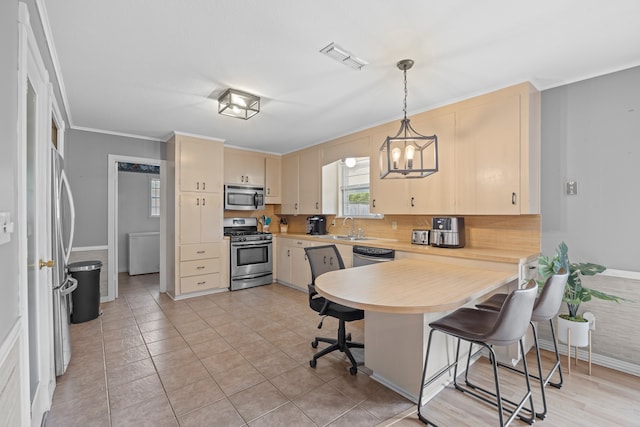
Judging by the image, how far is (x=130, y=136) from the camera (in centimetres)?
437

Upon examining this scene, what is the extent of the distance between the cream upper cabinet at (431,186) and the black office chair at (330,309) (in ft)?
3.88

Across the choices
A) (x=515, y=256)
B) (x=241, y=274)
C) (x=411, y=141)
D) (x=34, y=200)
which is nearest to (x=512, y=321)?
(x=515, y=256)

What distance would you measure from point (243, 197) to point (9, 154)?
12.9 ft

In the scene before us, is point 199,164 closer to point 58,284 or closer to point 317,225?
point 317,225

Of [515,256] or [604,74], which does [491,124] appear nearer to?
[604,74]

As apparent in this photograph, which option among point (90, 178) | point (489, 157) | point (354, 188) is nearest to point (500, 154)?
point (489, 157)

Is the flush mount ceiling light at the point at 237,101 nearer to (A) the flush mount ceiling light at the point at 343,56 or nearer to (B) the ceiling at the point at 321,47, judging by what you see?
(B) the ceiling at the point at 321,47

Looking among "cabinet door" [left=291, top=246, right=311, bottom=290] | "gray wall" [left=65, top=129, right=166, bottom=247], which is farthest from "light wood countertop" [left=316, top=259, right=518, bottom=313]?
"gray wall" [left=65, top=129, right=166, bottom=247]

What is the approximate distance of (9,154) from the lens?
3.69 ft

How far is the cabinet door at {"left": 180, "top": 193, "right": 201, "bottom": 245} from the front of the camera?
4.25m

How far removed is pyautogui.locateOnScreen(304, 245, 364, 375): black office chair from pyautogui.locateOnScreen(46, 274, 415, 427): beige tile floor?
0.32ft

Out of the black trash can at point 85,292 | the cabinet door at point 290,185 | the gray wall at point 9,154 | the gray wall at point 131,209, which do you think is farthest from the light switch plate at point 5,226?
the gray wall at point 131,209

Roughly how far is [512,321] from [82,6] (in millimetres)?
2878

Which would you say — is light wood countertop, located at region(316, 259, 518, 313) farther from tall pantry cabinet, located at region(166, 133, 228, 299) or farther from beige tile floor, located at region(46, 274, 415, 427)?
tall pantry cabinet, located at region(166, 133, 228, 299)
